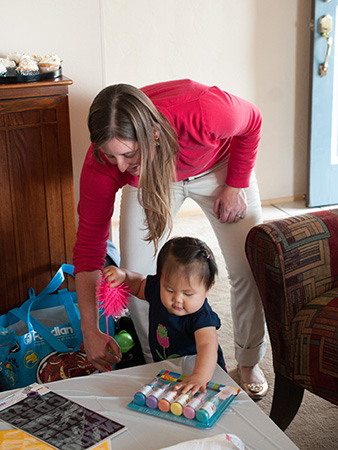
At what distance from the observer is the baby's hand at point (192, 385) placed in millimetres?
1216

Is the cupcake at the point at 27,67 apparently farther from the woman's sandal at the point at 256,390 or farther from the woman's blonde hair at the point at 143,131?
the woman's sandal at the point at 256,390

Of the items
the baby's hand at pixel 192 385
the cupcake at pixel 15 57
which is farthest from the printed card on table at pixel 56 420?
the cupcake at pixel 15 57

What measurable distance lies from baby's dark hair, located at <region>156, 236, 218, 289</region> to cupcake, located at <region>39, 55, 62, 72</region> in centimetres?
77

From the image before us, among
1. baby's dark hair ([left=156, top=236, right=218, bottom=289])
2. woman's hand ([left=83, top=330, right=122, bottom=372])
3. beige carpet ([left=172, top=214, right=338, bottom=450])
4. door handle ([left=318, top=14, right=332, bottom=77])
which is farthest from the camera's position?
door handle ([left=318, top=14, right=332, bottom=77])

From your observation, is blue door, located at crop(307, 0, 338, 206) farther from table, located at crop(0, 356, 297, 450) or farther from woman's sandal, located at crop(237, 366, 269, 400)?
table, located at crop(0, 356, 297, 450)

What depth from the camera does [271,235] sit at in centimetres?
148

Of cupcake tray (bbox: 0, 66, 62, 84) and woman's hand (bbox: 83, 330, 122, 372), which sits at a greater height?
cupcake tray (bbox: 0, 66, 62, 84)

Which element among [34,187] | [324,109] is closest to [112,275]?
[34,187]

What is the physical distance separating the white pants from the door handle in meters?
1.86

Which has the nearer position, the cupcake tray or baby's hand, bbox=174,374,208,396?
baby's hand, bbox=174,374,208,396

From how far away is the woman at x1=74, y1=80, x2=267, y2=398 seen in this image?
51.7 inches

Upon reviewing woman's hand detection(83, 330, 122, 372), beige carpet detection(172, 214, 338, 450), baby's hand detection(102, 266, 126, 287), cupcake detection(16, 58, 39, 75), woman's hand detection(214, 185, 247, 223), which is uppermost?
cupcake detection(16, 58, 39, 75)

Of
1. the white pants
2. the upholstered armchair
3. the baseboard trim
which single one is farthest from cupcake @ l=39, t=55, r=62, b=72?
the baseboard trim

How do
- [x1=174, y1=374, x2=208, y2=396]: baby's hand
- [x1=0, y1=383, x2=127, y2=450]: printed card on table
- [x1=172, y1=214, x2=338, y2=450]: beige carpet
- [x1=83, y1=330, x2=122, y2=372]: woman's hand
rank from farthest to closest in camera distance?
1. [x1=172, y1=214, x2=338, y2=450]: beige carpet
2. [x1=83, y1=330, x2=122, y2=372]: woman's hand
3. [x1=174, y1=374, x2=208, y2=396]: baby's hand
4. [x1=0, y1=383, x2=127, y2=450]: printed card on table
